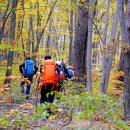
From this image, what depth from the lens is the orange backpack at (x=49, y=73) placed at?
25.9 feet

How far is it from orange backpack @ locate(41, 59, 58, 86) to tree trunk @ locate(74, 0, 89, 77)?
5.69 metres

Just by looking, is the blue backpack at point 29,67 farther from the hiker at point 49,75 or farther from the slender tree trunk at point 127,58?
the slender tree trunk at point 127,58

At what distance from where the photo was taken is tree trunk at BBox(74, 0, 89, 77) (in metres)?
13.4

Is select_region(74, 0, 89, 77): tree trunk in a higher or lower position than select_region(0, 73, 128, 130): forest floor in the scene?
higher

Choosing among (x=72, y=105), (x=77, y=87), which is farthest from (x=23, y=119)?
(x=77, y=87)

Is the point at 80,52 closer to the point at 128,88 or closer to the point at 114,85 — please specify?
the point at 114,85

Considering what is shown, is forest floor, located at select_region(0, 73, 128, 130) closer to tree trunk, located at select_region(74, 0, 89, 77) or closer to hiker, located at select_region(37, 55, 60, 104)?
hiker, located at select_region(37, 55, 60, 104)

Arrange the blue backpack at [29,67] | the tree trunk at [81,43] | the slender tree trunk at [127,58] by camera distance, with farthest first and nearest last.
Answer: the tree trunk at [81,43] → the blue backpack at [29,67] → the slender tree trunk at [127,58]

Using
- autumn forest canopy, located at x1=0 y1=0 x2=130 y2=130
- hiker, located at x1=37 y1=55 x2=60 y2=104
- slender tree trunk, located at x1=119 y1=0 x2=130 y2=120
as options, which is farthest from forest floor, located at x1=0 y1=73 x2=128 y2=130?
slender tree trunk, located at x1=119 y1=0 x2=130 y2=120

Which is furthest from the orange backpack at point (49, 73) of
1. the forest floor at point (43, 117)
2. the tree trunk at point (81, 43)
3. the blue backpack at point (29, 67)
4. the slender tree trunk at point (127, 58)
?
the tree trunk at point (81, 43)

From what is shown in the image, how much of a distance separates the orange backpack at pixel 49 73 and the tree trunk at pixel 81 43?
569 cm

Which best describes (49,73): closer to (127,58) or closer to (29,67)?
(127,58)

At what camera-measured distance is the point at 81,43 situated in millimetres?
13617

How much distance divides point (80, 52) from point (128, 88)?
20.6ft
